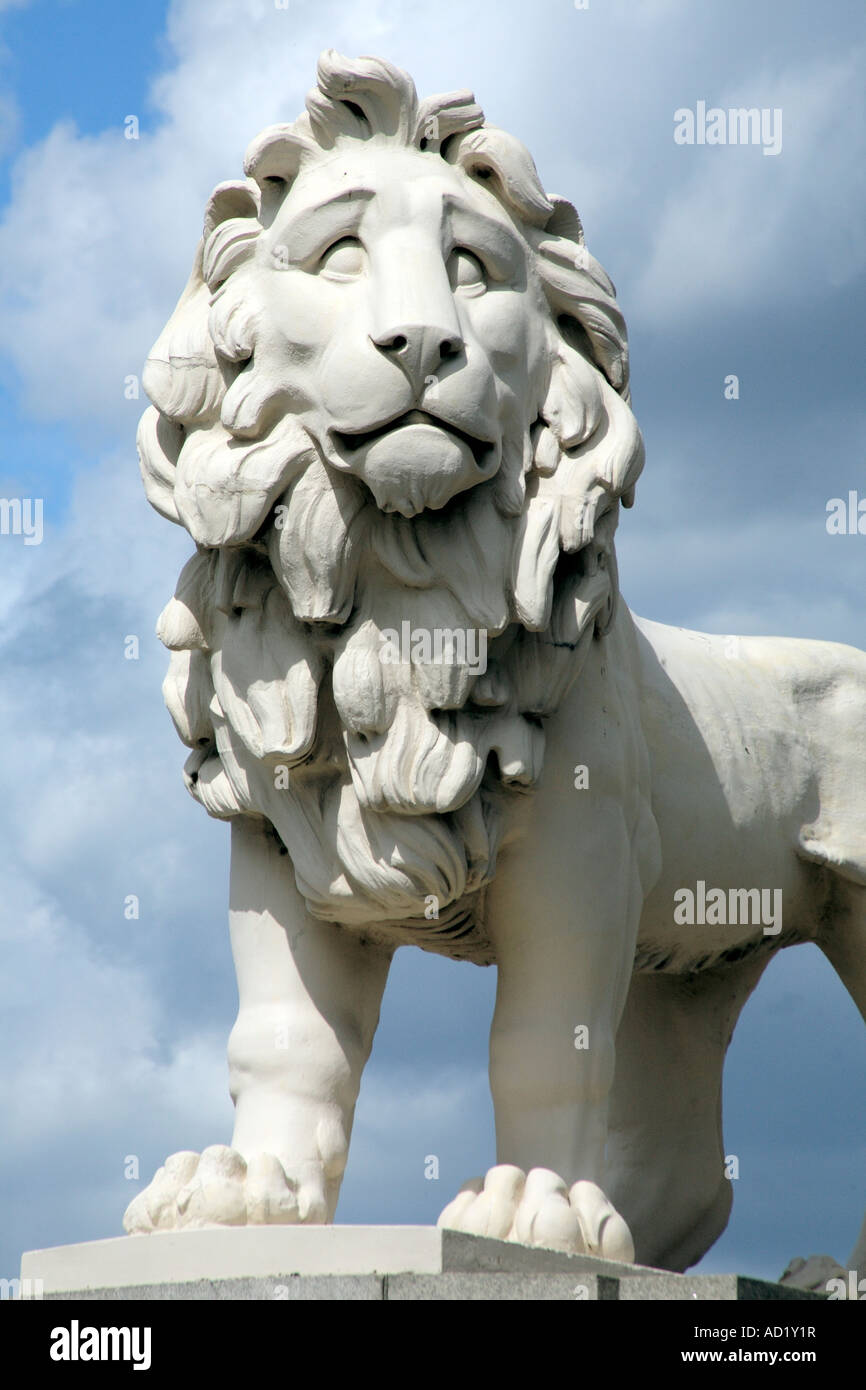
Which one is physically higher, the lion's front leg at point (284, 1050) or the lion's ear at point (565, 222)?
the lion's ear at point (565, 222)

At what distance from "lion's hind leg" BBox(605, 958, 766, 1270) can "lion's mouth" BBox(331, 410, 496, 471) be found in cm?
249

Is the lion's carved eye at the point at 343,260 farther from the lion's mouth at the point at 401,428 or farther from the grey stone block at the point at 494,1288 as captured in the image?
the grey stone block at the point at 494,1288

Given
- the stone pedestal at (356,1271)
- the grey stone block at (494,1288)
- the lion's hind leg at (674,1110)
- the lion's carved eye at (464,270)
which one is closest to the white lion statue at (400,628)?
the lion's carved eye at (464,270)

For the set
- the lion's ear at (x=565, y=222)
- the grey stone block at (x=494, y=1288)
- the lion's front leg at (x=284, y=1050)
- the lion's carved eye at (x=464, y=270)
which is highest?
the lion's ear at (x=565, y=222)

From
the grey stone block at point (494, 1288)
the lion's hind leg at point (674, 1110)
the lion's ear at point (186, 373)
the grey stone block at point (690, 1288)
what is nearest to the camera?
the grey stone block at point (494, 1288)

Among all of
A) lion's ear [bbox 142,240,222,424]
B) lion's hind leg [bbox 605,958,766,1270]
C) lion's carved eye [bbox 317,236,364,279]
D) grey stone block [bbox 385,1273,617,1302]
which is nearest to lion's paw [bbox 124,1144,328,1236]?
grey stone block [bbox 385,1273,617,1302]

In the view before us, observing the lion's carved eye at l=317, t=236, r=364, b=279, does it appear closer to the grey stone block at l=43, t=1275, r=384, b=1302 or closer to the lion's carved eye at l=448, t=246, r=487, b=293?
the lion's carved eye at l=448, t=246, r=487, b=293

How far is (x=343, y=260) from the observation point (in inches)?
217

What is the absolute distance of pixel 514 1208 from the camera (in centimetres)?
539

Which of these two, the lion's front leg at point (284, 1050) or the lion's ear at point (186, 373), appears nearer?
the lion's front leg at point (284, 1050)

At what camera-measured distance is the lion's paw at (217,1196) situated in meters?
5.30

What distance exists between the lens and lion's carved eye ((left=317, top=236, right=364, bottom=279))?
5516 mm
